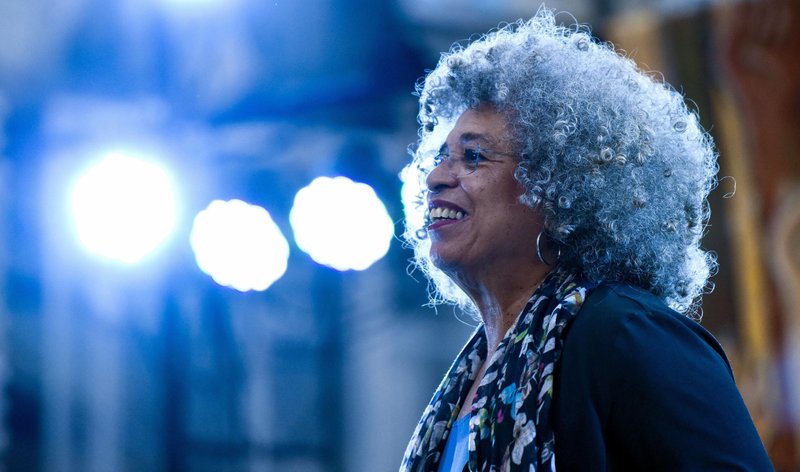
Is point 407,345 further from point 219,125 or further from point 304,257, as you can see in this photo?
point 219,125

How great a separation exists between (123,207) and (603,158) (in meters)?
3.70

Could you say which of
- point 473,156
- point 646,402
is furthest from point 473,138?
point 646,402

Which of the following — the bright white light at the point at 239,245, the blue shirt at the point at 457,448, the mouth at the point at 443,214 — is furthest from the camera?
the bright white light at the point at 239,245

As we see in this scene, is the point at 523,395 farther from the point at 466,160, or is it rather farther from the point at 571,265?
the point at 466,160

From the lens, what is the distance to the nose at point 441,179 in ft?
6.48

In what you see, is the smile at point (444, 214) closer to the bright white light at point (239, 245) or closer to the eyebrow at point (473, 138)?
the eyebrow at point (473, 138)

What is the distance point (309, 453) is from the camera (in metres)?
5.74

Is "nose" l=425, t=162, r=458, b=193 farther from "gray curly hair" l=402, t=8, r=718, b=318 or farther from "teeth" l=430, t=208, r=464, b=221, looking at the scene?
"gray curly hair" l=402, t=8, r=718, b=318

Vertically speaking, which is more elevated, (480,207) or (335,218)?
(335,218)

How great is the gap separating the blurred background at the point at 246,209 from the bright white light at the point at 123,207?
1 cm

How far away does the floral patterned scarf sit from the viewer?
152cm

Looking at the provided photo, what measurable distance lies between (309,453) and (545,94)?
422cm

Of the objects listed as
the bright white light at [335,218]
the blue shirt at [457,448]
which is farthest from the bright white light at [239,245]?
the blue shirt at [457,448]

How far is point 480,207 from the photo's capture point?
192cm
